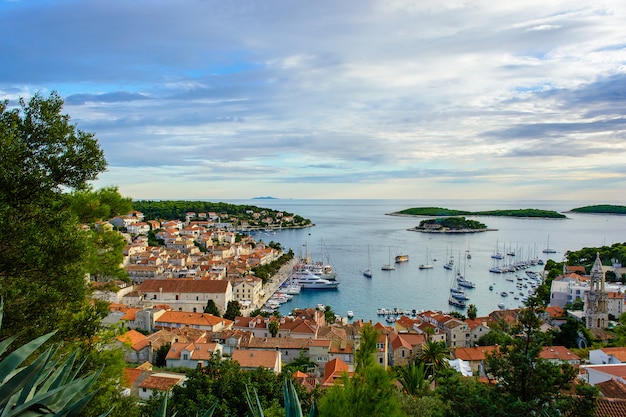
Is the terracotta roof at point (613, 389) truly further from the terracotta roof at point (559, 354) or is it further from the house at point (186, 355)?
the house at point (186, 355)

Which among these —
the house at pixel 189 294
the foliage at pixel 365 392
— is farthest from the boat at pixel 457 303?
the foliage at pixel 365 392

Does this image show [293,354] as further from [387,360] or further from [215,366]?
[215,366]

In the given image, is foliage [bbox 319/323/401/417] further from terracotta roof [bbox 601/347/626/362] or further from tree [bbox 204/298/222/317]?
tree [bbox 204/298/222/317]

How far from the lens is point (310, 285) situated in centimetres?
3144

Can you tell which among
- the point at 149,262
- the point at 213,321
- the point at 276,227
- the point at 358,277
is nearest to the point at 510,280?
the point at 358,277

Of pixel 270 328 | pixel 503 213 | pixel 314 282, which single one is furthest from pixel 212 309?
pixel 503 213

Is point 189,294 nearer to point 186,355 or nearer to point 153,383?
point 186,355

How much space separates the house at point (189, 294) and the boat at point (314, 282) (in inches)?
298

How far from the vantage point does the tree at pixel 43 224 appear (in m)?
4.04

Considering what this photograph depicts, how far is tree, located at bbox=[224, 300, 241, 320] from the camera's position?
23.1m

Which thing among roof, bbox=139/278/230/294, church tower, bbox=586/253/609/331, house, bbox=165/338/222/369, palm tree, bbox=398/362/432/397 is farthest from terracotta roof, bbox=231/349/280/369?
church tower, bbox=586/253/609/331

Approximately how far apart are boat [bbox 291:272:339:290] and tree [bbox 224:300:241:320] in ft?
26.9

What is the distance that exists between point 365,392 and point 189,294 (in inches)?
927

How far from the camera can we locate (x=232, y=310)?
23.3 m
